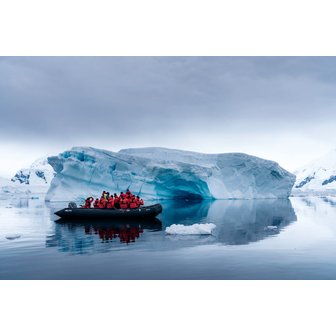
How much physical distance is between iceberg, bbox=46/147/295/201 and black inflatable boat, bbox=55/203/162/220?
10.4 metres

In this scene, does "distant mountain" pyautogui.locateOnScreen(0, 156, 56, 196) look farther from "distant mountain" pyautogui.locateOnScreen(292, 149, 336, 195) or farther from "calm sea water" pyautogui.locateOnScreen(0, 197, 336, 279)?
"distant mountain" pyautogui.locateOnScreen(292, 149, 336, 195)

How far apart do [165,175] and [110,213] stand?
12.4 m

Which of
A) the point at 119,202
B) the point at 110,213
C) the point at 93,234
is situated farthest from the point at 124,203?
the point at 93,234

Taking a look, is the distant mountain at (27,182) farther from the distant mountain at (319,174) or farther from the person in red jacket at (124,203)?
the distant mountain at (319,174)

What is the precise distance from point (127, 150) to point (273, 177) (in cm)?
985

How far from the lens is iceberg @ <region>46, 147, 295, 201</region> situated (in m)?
23.2

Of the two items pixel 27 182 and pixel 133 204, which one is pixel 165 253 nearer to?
pixel 133 204

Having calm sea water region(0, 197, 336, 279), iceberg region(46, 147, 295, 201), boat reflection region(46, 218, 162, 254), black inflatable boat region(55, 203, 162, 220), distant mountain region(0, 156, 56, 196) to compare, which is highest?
distant mountain region(0, 156, 56, 196)

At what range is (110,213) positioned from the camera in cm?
1205

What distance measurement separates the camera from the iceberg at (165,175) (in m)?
23.2

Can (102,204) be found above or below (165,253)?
above

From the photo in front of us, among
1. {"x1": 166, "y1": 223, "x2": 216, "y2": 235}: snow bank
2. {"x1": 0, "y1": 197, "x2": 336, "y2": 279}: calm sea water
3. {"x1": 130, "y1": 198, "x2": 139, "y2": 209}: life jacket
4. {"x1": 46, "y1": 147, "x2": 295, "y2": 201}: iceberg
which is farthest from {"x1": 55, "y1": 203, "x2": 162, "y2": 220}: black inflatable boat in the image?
{"x1": 46, "y1": 147, "x2": 295, "y2": 201}: iceberg

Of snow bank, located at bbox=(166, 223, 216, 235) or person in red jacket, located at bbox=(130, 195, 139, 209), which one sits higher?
person in red jacket, located at bbox=(130, 195, 139, 209)

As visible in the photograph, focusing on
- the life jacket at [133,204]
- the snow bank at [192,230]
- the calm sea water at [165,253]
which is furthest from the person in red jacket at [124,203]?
the snow bank at [192,230]
